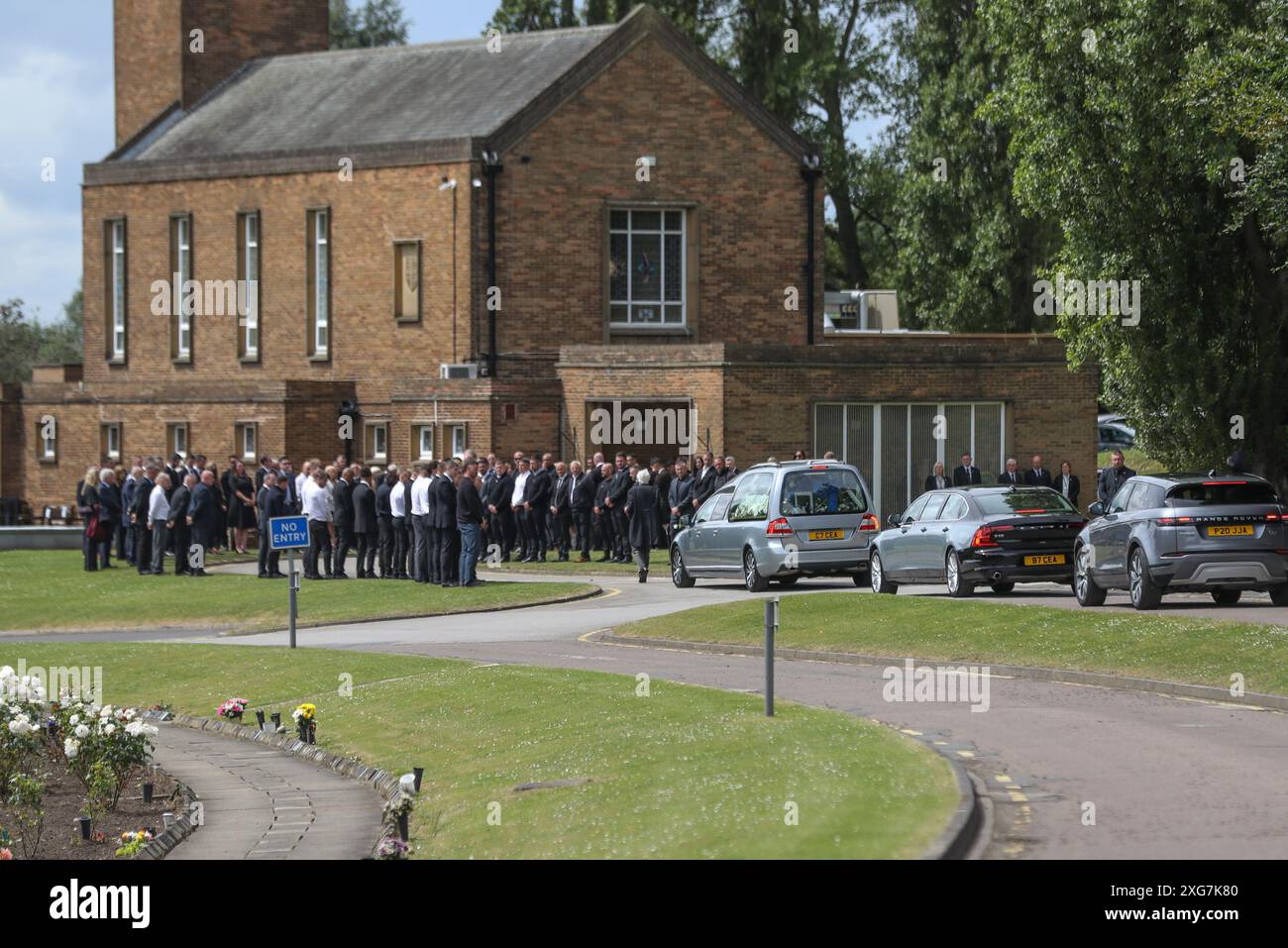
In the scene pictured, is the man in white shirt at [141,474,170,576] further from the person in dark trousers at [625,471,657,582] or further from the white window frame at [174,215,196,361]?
the white window frame at [174,215,196,361]

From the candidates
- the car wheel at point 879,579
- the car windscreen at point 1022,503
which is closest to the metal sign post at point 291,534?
the car wheel at point 879,579

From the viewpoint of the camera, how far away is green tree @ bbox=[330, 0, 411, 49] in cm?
9525

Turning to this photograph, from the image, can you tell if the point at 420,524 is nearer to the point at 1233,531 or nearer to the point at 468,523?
the point at 468,523

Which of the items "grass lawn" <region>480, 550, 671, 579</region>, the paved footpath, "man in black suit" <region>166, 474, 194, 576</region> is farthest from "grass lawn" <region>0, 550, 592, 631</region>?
the paved footpath

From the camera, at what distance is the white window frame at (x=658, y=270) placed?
1946 inches

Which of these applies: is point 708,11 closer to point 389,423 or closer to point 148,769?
point 389,423

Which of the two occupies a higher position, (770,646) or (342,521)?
(342,521)

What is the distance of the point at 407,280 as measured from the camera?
49.3 m

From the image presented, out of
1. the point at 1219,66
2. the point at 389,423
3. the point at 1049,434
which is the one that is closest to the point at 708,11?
the point at 389,423

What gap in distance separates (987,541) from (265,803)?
13957 mm

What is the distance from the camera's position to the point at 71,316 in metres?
158

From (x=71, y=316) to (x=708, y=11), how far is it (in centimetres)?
10414

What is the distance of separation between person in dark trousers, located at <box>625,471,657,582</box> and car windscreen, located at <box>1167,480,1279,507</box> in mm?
11501

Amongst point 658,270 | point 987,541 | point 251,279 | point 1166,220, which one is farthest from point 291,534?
point 251,279
